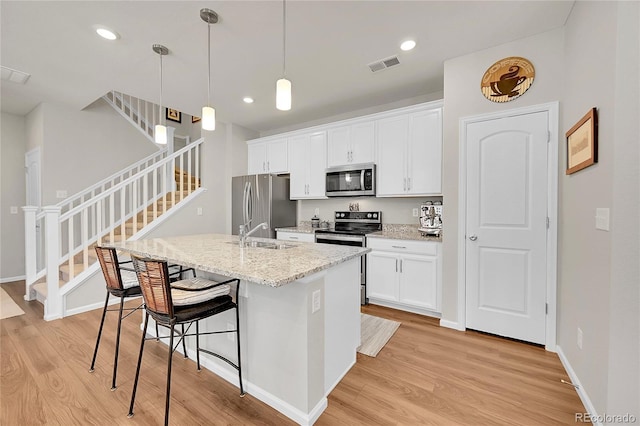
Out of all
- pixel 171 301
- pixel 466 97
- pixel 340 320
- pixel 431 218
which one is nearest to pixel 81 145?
pixel 171 301

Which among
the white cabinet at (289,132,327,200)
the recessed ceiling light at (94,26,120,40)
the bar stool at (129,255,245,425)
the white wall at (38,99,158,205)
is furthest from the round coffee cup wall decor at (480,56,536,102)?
the white wall at (38,99,158,205)

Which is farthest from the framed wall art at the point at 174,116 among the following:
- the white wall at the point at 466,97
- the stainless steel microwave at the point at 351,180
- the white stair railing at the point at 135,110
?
the white wall at the point at 466,97

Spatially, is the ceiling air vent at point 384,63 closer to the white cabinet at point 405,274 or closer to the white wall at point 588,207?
the white wall at point 588,207

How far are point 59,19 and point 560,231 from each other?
447 cm

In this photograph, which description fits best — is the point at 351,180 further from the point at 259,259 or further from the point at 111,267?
the point at 111,267

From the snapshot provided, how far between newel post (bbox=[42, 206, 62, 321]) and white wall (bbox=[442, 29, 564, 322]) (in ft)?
14.0

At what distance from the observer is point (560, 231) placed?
2.23m

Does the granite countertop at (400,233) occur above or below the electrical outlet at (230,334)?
above

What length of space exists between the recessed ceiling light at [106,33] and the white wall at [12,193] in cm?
382

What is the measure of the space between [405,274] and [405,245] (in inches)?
13.2

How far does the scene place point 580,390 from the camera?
1732 mm

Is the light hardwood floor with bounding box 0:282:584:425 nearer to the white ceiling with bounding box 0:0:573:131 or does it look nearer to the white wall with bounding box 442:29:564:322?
the white wall with bounding box 442:29:564:322

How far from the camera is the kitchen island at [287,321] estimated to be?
4.86 feet

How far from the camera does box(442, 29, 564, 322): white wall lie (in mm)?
2309
